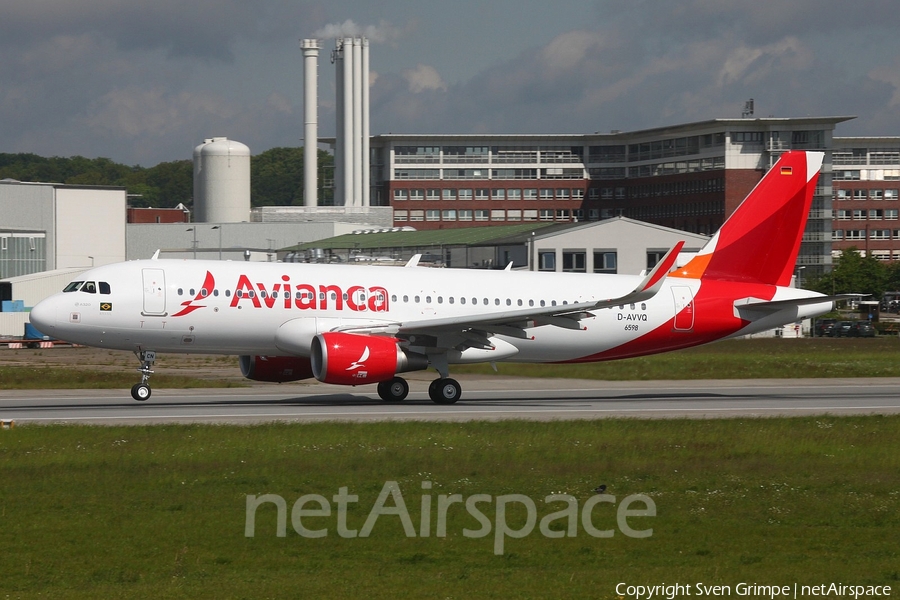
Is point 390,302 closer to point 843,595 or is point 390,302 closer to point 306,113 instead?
point 843,595

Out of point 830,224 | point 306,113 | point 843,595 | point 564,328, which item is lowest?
point 843,595

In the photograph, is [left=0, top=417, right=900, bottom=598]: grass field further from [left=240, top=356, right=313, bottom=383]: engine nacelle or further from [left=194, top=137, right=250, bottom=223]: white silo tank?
[left=194, top=137, right=250, bottom=223]: white silo tank

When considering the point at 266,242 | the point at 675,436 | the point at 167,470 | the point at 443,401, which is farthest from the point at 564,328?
the point at 266,242

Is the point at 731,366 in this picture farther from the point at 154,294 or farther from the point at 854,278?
the point at 854,278

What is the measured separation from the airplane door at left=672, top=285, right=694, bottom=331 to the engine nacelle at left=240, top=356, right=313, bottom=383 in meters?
11.3

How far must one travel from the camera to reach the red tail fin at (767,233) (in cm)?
3594

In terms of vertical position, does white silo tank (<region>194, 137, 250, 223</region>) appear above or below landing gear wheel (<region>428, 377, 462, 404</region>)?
above

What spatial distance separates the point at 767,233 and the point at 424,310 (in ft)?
38.8

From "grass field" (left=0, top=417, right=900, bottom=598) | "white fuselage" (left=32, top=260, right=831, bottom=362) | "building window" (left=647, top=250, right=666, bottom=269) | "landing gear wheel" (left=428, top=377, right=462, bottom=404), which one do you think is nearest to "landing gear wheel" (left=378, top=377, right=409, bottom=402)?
"landing gear wheel" (left=428, top=377, right=462, bottom=404)

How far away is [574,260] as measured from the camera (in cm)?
8531

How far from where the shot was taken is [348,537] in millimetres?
13406

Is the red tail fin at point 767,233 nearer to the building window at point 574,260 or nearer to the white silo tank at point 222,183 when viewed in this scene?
the building window at point 574,260

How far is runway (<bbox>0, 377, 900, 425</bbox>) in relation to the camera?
90.9 ft

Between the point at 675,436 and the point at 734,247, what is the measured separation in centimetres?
1449
